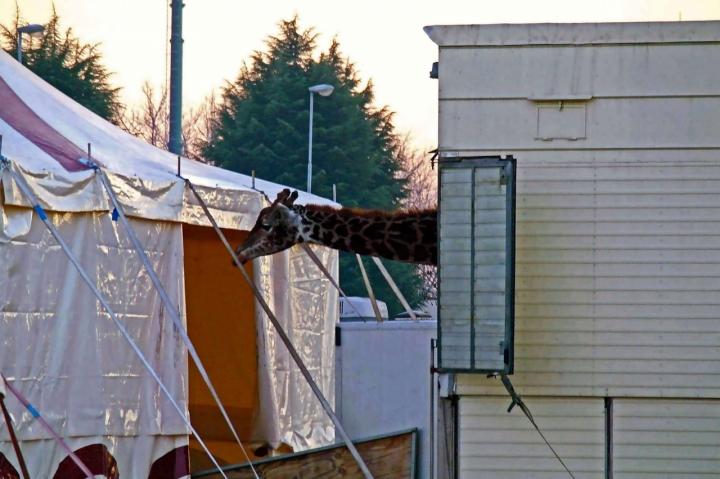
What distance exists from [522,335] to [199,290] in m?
5.21

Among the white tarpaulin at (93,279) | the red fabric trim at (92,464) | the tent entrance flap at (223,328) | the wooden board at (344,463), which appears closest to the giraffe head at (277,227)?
the white tarpaulin at (93,279)

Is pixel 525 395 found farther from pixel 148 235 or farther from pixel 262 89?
pixel 262 89

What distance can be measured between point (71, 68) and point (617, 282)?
22048 mm

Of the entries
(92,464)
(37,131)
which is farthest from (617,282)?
(37,131)

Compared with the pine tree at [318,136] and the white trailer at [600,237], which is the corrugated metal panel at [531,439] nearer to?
the white trailer at [600,237]

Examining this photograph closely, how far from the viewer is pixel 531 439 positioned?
571cm

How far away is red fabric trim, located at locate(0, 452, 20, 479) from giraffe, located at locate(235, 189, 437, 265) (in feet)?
8.74

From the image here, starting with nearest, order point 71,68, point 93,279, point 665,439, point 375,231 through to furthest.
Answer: point 665,439 < point 93,279 < point 375,231 < point 71,68

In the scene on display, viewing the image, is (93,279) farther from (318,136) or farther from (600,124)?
(318,136)

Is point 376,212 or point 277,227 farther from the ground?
point 376,212

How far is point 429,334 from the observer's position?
8.41 metres

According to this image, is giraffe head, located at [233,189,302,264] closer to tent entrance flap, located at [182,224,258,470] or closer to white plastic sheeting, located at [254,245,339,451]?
white plastic sheeting, located at [254,245,339,451]

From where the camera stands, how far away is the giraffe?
824 centimetres

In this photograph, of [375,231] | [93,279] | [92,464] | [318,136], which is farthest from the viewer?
[318,136]
